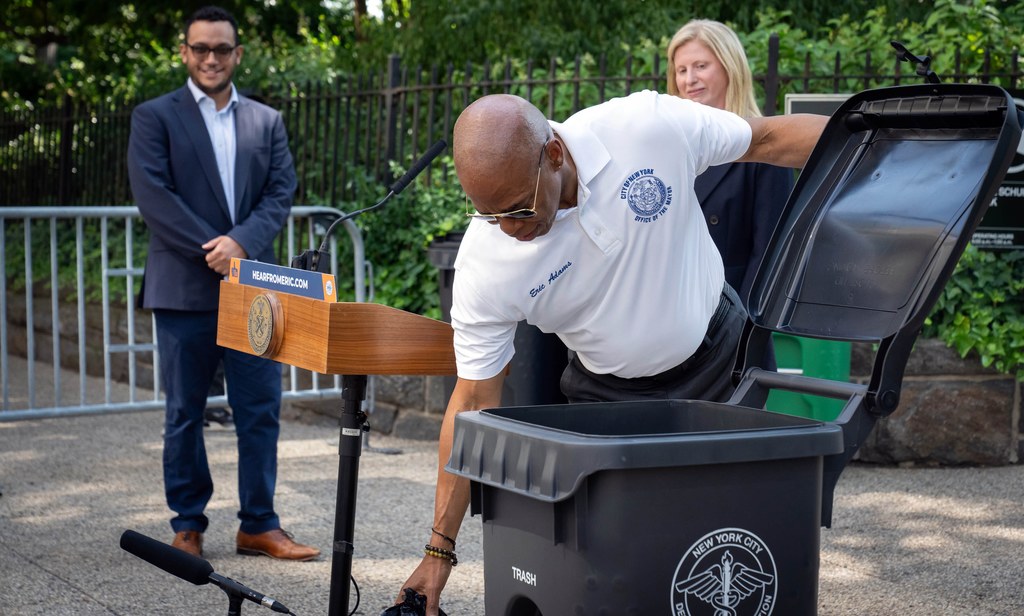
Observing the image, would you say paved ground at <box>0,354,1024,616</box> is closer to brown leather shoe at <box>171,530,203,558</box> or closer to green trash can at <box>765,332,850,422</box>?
brown leather shoe at <box>171,530,203,558</box>

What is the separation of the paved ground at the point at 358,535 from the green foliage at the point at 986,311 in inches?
24.6

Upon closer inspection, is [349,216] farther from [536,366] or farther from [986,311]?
[986,311]

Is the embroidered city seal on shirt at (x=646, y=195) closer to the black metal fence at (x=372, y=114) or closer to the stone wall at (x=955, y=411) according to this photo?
the stone wall at (x=955, y=411)

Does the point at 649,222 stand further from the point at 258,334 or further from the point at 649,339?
the point at 258,334

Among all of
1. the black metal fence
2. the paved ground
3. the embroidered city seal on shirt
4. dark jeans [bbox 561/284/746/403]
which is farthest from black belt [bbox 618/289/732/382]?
the black metal fence

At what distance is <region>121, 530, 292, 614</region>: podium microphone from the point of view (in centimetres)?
310

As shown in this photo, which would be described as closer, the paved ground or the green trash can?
the paved ground

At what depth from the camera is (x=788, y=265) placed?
2.99 metres

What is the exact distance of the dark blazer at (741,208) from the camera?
4195mm

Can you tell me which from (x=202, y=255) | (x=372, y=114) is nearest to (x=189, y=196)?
(x=202, y=255)

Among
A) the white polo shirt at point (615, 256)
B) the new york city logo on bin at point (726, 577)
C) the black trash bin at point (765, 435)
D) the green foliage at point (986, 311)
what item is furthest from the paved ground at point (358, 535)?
the new york city logo on bin at point (726, 577)

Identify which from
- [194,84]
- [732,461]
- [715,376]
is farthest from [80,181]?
[732,461]

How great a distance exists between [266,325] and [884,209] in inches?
60.1

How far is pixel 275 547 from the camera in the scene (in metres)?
Answer: 4.87
